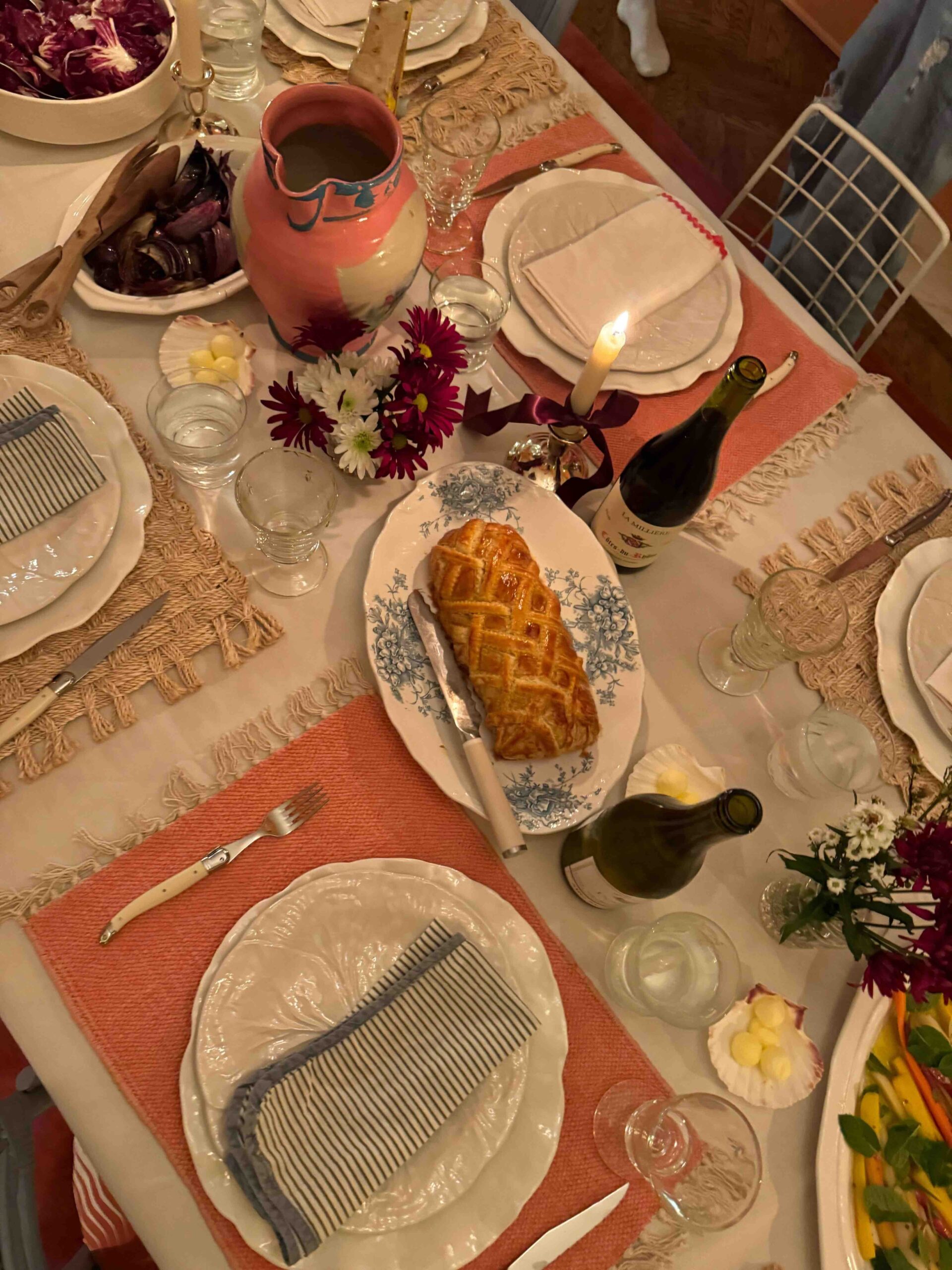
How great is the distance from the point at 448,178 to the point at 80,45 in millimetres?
448

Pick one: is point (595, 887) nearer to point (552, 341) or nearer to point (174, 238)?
point (552, 341)

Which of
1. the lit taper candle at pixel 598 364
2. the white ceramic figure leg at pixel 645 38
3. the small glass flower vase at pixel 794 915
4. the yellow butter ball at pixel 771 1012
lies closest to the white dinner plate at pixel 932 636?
the small glass flower vase at pixel 794 915

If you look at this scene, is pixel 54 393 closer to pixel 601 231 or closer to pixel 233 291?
pixel 233 291

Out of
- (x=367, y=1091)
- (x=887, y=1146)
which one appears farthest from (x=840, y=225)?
(x=367, y=1091)

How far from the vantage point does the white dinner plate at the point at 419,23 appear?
118cm

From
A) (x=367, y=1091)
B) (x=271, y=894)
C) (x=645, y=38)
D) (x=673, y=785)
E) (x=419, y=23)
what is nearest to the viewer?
(x=367, y=1091)

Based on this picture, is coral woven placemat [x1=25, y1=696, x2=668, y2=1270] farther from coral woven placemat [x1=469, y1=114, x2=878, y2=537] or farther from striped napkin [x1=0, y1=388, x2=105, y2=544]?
coral woven placemat [x1=469, y1=114, x2=878, y2=537]

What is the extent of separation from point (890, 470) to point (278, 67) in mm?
984

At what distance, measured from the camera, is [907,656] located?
104cm

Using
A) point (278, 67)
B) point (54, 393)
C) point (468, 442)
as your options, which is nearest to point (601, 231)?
point (468, 442)

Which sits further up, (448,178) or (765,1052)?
(448,178)

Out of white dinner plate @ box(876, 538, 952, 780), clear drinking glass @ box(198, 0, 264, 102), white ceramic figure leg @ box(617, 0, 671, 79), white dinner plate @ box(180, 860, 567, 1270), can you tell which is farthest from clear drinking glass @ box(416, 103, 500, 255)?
white ceramic figure leg @ box(617, 0, 671, 79)

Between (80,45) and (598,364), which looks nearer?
(598,364)

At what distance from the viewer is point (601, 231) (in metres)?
1.17
